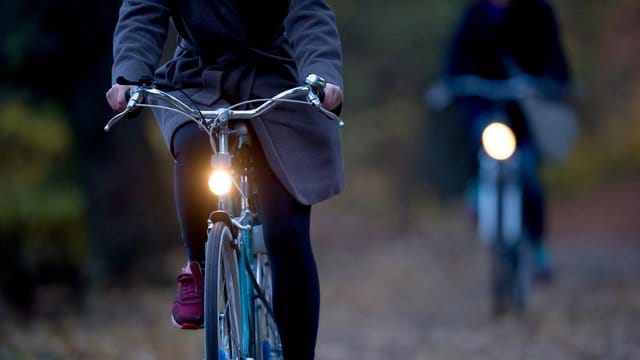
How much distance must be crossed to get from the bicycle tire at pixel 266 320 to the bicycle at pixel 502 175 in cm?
316

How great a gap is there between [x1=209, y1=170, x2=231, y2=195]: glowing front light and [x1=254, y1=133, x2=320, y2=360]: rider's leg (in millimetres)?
295

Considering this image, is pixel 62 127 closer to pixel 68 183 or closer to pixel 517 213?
pixel 68 183

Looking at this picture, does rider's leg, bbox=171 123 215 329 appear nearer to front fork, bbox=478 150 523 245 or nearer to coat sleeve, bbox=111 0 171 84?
coat sleeve, bbox=111 0 171 84

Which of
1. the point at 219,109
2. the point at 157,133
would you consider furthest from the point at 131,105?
the point at 157,133

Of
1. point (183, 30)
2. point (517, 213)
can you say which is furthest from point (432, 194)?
point (183, 30)

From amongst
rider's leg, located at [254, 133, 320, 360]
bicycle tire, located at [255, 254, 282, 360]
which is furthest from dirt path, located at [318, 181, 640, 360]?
rider's leg, located at [254, 133, 320, 360]

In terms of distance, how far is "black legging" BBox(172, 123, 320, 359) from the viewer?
3830 millimetres

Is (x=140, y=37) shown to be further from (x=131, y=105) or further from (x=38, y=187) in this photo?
(x=38, y=187)

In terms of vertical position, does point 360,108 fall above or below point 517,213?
above

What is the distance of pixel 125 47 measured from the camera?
151 inches

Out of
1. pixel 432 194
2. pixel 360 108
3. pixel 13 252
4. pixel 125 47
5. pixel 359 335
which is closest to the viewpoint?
pixel 125 47

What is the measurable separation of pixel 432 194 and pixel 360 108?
172cm

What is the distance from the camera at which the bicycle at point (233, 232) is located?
11.4 feet

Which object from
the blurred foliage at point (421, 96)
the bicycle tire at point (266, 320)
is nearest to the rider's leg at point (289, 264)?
the bicycle tire at point (266, 320)
